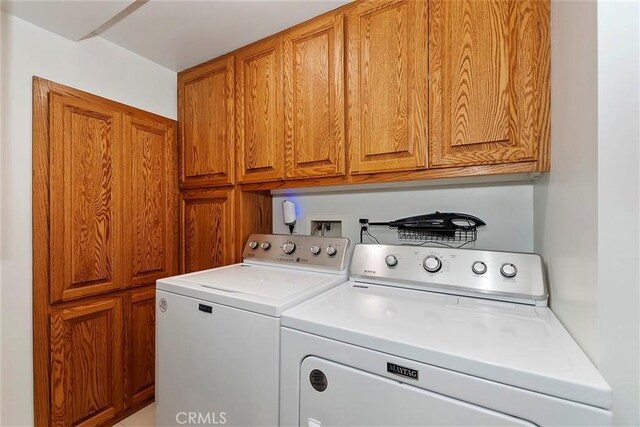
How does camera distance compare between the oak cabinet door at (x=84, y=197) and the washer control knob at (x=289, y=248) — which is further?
the washer control knob at (x=289, y=248)

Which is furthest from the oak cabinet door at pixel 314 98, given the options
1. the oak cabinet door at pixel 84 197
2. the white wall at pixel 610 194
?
the oak cabinet door at pixel 84 197

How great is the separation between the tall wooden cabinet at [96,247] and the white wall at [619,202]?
208 cm

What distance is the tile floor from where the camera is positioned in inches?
66.8

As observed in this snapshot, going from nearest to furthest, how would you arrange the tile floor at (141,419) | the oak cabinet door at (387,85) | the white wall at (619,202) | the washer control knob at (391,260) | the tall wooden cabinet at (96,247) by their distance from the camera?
the white wall at (619,202)
the oak cabinet door at (387,85)
the washer control knob at (391,260)
the tall wooden cabinet at (96,247)
the tile floor at (141,419)

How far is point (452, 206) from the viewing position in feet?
4.78

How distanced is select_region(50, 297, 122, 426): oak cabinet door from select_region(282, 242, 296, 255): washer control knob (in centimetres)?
102

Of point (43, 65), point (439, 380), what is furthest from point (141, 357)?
point (439, 380)

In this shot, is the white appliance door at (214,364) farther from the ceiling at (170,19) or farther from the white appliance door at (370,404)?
the ceiling at (170,19)

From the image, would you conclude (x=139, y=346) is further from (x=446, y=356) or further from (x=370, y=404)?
(x=446, y=356)

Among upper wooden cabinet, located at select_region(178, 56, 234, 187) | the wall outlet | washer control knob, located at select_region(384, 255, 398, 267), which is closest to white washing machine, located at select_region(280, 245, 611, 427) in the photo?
washer control knob, located at select_region(384, 255, 398, 267)

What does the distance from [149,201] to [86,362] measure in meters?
0.94

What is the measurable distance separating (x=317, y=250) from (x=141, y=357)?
4.38ft

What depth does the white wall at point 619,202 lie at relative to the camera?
0.61 meters

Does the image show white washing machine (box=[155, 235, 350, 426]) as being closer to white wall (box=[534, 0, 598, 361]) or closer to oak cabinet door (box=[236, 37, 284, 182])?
oak cabinet door (box=[236, 37, 284, 182])
